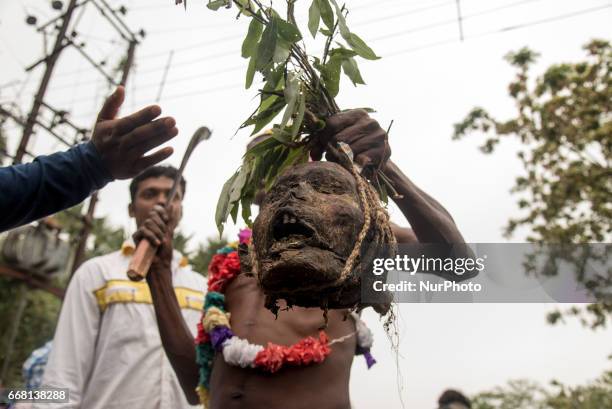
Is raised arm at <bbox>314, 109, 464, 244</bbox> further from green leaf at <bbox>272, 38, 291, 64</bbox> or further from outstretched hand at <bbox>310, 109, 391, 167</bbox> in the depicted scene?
green leaf at <bbox>272, 38, 291, 64</bbox>

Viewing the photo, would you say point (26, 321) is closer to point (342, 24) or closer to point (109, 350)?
point (109, 350)

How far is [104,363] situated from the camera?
3.36 meters

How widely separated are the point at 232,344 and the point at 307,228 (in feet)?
3.71

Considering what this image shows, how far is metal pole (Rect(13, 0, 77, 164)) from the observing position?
8008 mm

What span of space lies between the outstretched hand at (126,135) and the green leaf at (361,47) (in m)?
0.75

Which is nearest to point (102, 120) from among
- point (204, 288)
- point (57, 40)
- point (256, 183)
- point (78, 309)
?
point (256, 183)

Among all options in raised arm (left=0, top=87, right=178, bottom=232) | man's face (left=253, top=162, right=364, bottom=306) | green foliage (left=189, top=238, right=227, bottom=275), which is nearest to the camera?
man's face (left=253, top=162, right=364, bottom=306)

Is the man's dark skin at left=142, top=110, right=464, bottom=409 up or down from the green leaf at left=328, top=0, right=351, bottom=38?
down

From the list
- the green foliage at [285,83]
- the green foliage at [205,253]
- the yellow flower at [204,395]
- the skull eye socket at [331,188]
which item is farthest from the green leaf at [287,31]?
the green foliage at [205,253]

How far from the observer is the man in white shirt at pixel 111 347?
128 inches

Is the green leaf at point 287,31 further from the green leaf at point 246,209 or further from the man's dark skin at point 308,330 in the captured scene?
the green leaf at point 246,209

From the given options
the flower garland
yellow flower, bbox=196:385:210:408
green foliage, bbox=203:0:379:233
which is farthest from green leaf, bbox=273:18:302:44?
yellow flower, bbox=196:385:210:408

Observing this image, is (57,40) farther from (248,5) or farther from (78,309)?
(248,5)

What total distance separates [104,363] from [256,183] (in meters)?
2.03
